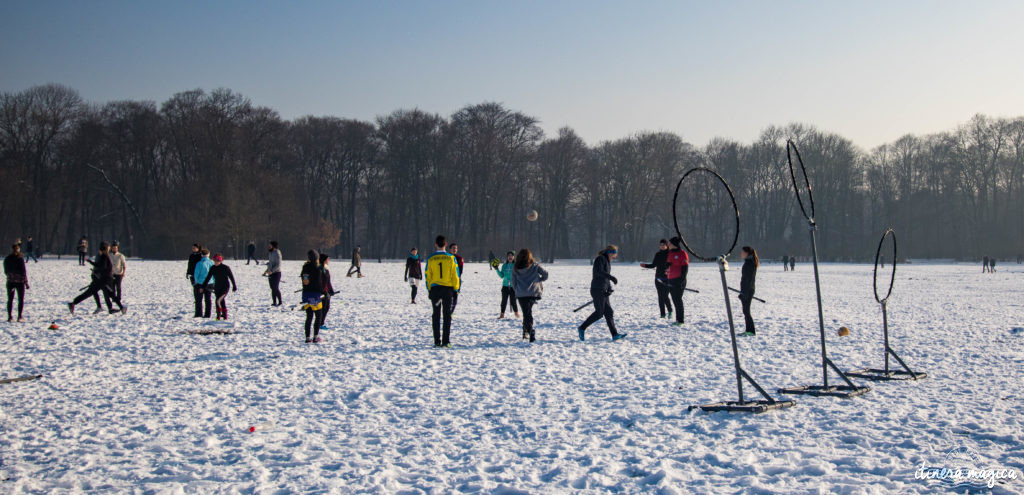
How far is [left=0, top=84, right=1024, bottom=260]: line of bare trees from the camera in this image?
5512 cm

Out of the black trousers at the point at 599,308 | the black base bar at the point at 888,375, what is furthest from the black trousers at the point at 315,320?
the black base bar at the point at 888,375

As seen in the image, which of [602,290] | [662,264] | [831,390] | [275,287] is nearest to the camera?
[831,390]

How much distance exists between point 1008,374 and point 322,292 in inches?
417

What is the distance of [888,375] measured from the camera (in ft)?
28.2

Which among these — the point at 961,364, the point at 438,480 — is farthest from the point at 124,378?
the point at 961,364

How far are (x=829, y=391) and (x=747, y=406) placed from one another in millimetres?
1356

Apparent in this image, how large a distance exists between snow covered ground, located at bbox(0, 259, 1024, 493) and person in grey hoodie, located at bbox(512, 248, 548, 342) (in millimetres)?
402

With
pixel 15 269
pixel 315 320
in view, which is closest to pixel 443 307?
pixel 315 320

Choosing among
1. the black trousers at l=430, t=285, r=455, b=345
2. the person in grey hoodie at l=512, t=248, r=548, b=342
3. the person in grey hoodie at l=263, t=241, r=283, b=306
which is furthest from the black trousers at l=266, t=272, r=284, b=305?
the person in grey hoodie at l=512, t=248, r=548, b=342

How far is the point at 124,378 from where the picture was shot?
9.09 metres

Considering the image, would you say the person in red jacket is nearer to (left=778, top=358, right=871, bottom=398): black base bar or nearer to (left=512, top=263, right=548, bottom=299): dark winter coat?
(left=512, top=263, right=548, bottom=299): dark winter coat

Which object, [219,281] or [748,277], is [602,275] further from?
[219,281]

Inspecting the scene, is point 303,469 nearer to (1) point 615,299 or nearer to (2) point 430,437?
(2) point 430,437

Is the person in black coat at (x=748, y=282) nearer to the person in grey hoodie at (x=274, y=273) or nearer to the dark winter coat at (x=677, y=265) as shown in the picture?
the dark winter coat at (x=677, y=265)
